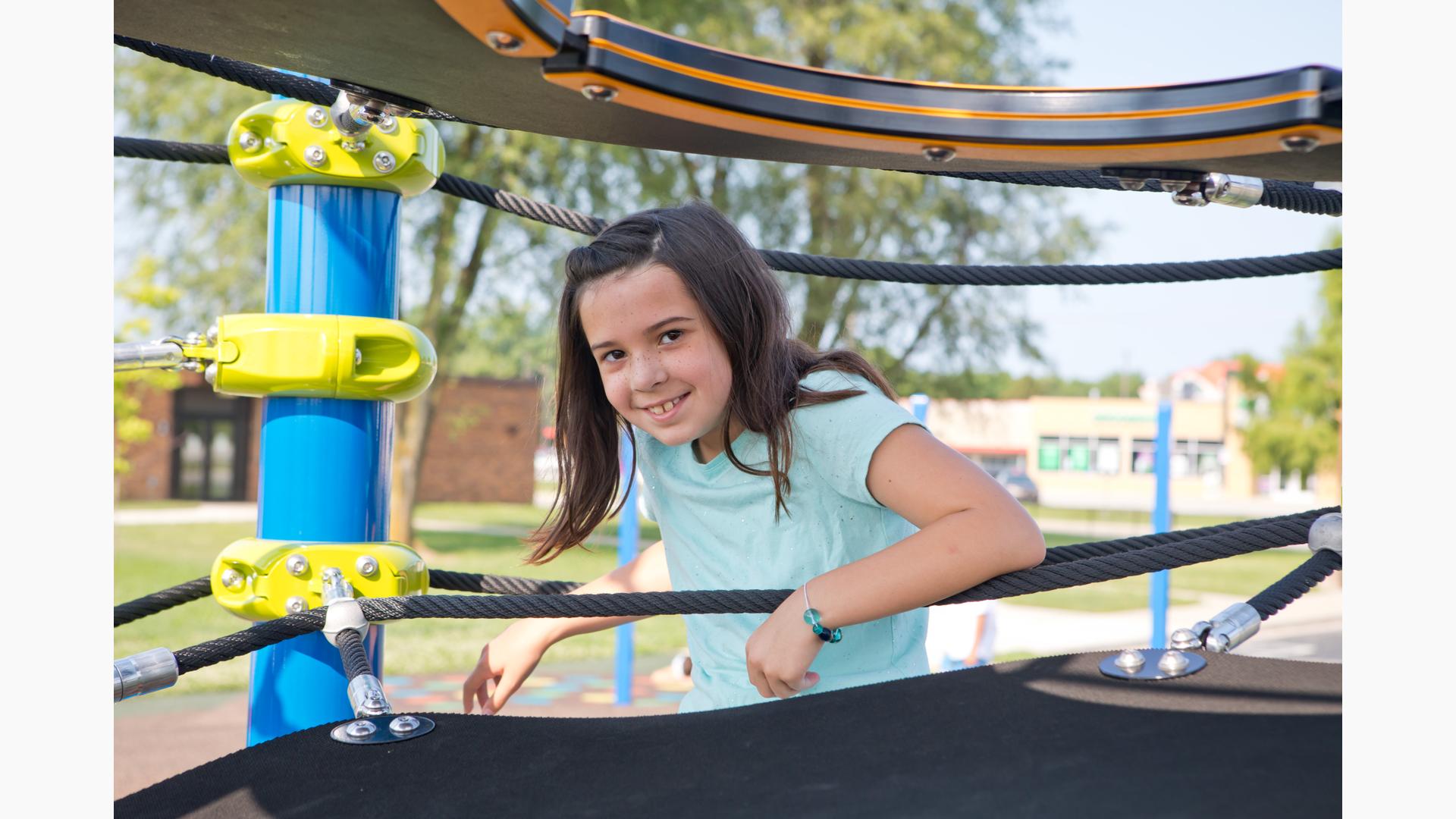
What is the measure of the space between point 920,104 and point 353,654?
61cm

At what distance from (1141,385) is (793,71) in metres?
22.8

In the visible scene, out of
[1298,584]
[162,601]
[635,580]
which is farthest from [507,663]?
[1298,584]

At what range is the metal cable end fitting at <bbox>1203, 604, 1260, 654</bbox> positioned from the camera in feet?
2.75

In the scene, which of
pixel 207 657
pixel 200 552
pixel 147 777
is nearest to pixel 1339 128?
pixel 207 657

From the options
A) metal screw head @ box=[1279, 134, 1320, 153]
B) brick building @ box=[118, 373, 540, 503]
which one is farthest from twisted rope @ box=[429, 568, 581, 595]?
brick building @ box=[118, 373, 540, 503]

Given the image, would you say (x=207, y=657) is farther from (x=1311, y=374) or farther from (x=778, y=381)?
(x=1311, y=374)

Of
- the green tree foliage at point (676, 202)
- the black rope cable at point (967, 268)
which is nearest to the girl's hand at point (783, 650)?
the black rope cable at point (967, 268)

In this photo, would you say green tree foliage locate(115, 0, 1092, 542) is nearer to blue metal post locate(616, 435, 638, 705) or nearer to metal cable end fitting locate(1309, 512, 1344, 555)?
blue metal post locate(616, 435, 638, 705)

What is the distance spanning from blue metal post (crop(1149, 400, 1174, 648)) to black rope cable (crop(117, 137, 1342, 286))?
2.85 metres

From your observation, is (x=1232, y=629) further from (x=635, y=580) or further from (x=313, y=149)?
(x=313, y=149)

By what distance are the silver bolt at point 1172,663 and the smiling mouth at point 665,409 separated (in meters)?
0.55

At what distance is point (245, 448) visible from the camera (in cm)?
1781

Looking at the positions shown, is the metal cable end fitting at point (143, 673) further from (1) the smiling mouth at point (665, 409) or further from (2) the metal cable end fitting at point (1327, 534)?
(2) the metal cable end fitting at point (1327, 534)

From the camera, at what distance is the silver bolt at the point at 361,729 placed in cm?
93
